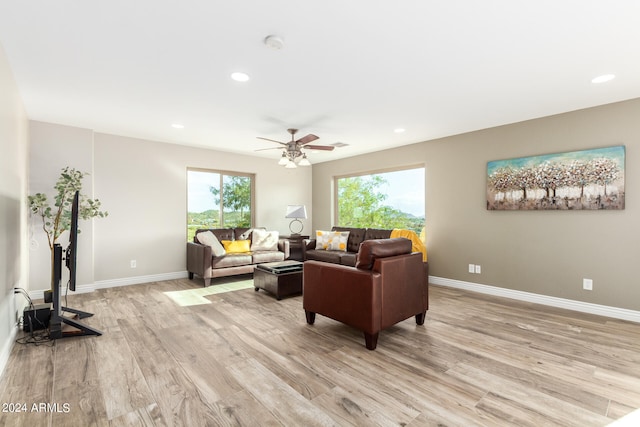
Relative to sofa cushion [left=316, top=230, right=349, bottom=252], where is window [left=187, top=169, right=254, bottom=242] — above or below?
above

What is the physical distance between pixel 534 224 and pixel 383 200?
2715 millimetres

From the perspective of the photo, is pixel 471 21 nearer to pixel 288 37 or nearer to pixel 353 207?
pixel 288 37

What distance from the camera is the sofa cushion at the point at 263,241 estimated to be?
5801 millimetres

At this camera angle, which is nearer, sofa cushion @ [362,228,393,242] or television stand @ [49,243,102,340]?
television stand @ [49,243,102,340]

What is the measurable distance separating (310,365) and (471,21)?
8.77ft

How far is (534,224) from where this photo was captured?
13.4 feet

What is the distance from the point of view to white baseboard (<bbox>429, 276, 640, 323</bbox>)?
3.42 metres

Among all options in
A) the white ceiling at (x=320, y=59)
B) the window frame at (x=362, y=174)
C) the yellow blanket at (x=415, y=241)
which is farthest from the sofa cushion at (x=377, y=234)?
the white ceiling at (x=320, y=59)

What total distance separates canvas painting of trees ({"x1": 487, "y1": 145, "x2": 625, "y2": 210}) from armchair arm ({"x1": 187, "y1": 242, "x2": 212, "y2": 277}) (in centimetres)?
437

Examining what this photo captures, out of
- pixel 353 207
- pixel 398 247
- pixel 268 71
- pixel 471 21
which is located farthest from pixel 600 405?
pixel 353 207

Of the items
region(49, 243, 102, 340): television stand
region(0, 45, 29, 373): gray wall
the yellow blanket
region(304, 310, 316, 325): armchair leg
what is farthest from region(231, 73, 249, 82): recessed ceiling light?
the yellow blanket

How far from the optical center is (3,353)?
231 cm

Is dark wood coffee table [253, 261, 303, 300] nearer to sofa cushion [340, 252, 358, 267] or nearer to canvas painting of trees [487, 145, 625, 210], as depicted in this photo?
sofa cushion [340, 252, 358, 267]

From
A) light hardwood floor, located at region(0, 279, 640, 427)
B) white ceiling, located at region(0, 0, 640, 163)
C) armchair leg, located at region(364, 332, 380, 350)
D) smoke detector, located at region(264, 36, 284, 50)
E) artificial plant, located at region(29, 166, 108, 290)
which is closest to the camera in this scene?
light hardwood floor, located at region(0, 279, 640, 427)
